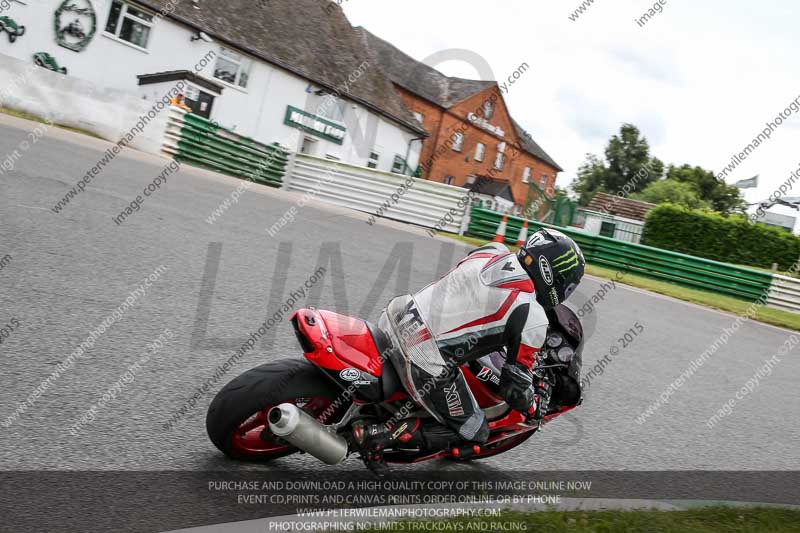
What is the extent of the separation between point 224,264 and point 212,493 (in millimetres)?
5329

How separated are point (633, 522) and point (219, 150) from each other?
22347 mm

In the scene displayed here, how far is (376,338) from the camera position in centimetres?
395

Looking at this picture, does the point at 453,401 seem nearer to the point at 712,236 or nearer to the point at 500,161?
the point at 712,236

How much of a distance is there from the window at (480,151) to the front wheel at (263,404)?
5491 cm

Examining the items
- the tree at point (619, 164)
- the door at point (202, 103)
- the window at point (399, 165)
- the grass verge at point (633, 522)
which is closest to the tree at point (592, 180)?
the tree at point (619, 164)

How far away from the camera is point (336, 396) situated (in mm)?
3756

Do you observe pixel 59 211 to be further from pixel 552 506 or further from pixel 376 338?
pixel 552 506

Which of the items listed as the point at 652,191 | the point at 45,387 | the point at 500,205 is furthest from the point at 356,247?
the point at 652,191

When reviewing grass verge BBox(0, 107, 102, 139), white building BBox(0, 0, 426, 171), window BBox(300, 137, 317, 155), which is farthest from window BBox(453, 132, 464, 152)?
grass verge BBox(0, 107, 102, 139)

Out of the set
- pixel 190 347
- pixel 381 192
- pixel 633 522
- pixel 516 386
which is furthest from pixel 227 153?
pixel 633 522

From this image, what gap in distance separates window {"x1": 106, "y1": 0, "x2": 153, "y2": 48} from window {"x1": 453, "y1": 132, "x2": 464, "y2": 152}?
30121mm

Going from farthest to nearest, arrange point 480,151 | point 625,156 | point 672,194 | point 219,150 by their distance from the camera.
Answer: point 625,156, point 672,194, point 480,151, point 219,150

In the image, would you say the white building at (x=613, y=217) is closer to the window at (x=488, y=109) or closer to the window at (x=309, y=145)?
the window at (x=488, y=109)

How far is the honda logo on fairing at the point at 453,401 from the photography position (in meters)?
3.94
